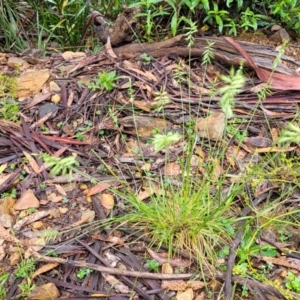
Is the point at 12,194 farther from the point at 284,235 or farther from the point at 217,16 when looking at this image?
the point at 217,16

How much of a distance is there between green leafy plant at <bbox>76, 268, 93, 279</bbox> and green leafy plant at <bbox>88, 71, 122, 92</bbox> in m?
1.06

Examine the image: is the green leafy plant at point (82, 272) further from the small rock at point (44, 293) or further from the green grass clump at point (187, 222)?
the green grass clump at point (187, 222)

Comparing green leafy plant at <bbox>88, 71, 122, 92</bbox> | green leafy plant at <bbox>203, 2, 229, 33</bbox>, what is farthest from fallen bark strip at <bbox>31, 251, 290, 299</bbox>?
green leafy plant at <bbox>203, 2, 229, 33</bbox>

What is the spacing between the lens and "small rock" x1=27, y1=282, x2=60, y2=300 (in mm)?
1707

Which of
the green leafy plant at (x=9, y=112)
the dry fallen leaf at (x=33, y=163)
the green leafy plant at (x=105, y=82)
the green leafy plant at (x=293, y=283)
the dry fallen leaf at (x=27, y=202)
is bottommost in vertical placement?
the green leafy plant at (x=293, y=283)

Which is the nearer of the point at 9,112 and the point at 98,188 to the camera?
the point at 98,188

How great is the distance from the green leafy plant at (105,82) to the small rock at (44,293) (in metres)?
1.16

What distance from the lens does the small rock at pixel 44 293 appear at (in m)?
A: 1.71

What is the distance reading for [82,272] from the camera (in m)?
1.79

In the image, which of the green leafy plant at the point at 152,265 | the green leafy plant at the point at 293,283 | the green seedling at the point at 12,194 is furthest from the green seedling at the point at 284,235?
the green seedling at the point at 12,194

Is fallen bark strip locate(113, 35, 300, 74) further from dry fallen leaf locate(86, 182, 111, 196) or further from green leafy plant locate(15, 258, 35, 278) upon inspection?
green leafy plant locate(15, 258, 35, 278)

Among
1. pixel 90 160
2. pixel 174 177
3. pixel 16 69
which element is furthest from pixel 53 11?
pixel 174 177

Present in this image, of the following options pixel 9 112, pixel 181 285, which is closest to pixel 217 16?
pixel 9 112

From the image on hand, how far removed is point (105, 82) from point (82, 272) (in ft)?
3.62
